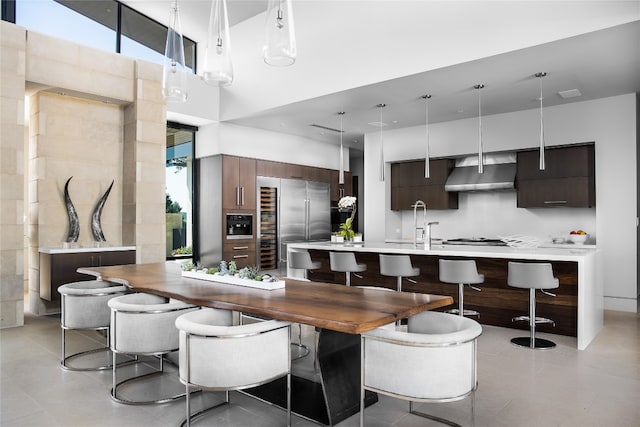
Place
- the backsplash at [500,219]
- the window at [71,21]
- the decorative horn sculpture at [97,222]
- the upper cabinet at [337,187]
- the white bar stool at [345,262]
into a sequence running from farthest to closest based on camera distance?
the upper cabinet at [337,187] < the backsplash at [500,219] < the decorative horn sculpture at [97,222] < the window at [71,21] < the white bar stool at [345,262]

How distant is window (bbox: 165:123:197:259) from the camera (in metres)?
7.49

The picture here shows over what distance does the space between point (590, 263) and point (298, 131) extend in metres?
5.30

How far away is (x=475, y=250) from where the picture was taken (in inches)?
188

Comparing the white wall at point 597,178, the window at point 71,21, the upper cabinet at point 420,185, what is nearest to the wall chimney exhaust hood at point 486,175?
the upper cabinet at point 420,185

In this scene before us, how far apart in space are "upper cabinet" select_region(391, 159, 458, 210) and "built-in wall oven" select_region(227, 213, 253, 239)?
262 cm

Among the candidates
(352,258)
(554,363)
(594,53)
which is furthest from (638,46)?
(352,258)

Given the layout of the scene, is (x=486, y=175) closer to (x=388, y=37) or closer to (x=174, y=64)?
(x=388, y=37)

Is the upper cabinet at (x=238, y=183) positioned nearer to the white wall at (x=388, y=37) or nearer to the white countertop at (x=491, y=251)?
the white wall at (x=388, y=37)

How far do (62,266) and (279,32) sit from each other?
4371 mm

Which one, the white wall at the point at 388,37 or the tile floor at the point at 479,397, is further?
the white wall at the point at 388,37

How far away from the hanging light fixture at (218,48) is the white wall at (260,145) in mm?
4728

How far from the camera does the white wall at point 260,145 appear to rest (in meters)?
7.48

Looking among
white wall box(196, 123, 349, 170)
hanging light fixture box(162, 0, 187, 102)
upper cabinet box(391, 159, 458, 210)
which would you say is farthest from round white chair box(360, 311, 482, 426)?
white wall box(196, 123, 349, 170)

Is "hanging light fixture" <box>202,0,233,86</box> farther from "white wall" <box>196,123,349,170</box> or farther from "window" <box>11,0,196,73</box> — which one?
"white wall" <box>196,123,349,170</box>
